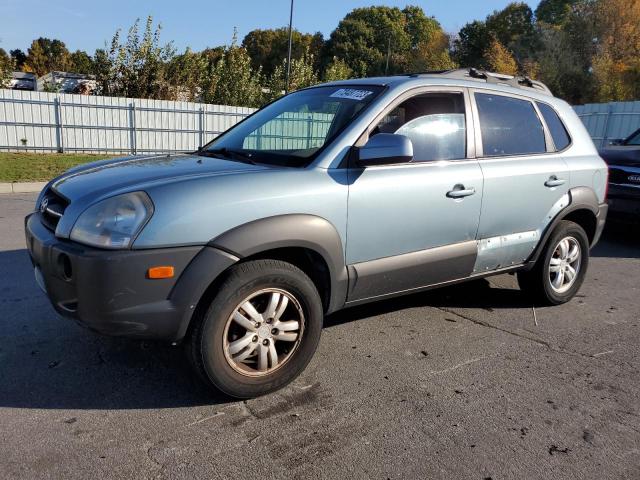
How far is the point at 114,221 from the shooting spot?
2496mm

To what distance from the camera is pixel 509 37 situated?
68250 mm

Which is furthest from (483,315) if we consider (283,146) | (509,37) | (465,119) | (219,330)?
(509,37)

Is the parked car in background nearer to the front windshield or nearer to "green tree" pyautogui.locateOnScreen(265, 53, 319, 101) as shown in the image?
the front windshield

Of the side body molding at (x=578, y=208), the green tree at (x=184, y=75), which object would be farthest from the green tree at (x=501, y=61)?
the side body molding at (x=578, y=208)

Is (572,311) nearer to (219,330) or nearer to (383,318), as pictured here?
(383,318)

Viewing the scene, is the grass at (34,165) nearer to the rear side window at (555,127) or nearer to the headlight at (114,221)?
the headlight at (114,221)

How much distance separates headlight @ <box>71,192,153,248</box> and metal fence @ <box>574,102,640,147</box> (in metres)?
19.6

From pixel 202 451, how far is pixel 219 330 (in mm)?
572

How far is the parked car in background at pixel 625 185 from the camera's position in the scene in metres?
7.23

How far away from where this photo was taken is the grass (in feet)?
39.5

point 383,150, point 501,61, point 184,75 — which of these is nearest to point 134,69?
point 184,75

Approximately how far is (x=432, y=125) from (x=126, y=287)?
7.44ft

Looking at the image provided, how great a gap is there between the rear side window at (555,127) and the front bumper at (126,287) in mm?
3150

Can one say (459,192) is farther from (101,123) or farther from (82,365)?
(101,123)
